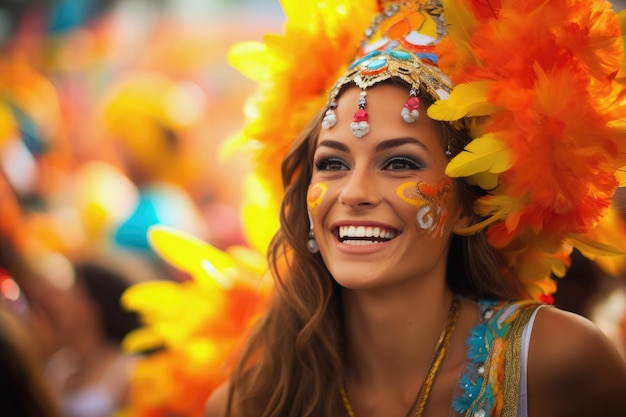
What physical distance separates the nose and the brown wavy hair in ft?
1.08

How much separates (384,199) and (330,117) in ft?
1.12

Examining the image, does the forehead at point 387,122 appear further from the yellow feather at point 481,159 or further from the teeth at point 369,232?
the teeth at point 369,232

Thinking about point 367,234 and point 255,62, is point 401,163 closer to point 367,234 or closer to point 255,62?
point 367,234

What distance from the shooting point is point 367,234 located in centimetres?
226

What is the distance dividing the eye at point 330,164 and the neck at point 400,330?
0.40 m

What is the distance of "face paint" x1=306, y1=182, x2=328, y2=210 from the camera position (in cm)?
237

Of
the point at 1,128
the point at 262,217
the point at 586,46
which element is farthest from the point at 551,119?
the point at 1,128

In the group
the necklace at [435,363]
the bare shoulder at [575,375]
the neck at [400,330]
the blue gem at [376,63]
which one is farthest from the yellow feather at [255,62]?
the bare shoulder at [575,375]

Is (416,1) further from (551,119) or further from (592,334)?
(592,334)

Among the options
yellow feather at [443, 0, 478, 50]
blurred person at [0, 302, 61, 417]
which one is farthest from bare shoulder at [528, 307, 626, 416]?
blurred person at [0, 302, 61, 417]

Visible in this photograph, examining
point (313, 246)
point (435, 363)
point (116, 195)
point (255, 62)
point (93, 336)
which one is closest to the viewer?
point (435, 363)

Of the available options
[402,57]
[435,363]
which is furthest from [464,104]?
[435,363]

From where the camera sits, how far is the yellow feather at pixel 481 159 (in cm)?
218

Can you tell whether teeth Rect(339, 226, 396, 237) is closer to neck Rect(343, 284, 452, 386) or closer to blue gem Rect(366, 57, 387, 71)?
neck Rect(343, 284, 452, 386)
